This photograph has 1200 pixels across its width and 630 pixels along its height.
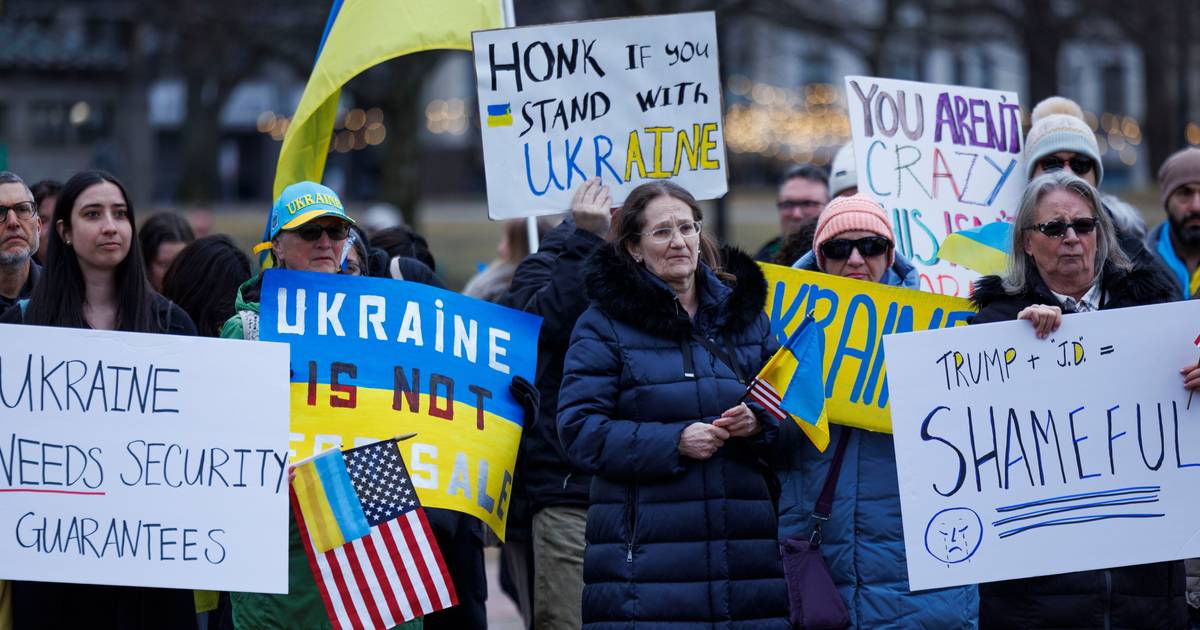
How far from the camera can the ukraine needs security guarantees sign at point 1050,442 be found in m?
4.39

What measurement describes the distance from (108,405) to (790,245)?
8.65 ft

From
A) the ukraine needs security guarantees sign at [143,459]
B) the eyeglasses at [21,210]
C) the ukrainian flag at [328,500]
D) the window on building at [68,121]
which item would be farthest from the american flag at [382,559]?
the window on building at [68,121]

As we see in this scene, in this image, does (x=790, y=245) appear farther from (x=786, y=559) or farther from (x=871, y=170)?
(x=786, y=559)

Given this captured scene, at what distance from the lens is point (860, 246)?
16.2 ft

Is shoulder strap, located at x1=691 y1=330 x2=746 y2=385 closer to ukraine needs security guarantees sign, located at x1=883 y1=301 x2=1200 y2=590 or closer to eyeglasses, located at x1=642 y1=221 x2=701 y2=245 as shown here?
eyeglasses, located at x1=642 y1=221 x2=701 y2=245

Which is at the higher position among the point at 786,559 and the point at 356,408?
the point at 356,408

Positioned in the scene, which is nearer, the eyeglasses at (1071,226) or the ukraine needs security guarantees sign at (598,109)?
the eyeglasses at (1071,226)

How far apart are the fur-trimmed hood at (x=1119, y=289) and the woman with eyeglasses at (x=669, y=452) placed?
75cm

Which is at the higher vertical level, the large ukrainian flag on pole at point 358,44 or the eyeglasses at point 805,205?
the large ukrainian flag on pole at point 358,44

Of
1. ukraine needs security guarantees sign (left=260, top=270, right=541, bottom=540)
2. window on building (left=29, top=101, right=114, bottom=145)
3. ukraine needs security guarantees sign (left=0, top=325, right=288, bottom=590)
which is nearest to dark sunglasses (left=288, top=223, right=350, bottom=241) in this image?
ukraine needs security guarantees sign (left=260, top=270, right=541, bottom=540)

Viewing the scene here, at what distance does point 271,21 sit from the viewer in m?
24.6

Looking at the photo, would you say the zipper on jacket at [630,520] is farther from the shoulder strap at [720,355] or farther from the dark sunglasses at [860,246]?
the dark sunglasses at [860,246]

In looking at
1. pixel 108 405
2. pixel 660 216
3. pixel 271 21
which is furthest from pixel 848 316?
pixel 271 21

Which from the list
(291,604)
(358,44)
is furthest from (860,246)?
(358,44)
